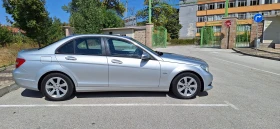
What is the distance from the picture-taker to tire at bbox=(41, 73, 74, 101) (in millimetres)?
4172

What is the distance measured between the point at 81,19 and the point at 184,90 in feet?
48.5

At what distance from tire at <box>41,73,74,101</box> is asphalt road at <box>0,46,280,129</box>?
0.17 meters

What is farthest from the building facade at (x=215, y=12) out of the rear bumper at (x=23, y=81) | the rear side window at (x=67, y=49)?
the rear bumper at (x=23, y=81)

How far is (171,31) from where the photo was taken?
164 feet

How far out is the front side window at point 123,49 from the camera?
4230 millimetres

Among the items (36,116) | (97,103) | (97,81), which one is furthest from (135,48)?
(36,116)

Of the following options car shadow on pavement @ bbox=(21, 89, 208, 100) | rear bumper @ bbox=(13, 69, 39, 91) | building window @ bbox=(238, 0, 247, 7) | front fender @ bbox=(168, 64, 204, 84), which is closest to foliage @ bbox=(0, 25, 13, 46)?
car shadow on pavement @ bbox=(21, 89, 208, 100)

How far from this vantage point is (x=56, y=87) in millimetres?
4195

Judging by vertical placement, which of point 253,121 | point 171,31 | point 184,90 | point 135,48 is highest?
point 171,31

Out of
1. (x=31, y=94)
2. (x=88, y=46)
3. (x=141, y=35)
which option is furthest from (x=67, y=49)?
(x=141, y=35)

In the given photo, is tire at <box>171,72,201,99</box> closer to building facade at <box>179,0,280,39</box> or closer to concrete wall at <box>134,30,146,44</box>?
concrete wall at <box>134,30,146,44</box>

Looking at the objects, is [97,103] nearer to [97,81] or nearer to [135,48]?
[97,81]

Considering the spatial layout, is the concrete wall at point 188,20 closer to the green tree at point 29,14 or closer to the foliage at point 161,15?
the foliage at point 161,15

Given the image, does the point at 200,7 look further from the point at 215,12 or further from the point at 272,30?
the point at 272,30
